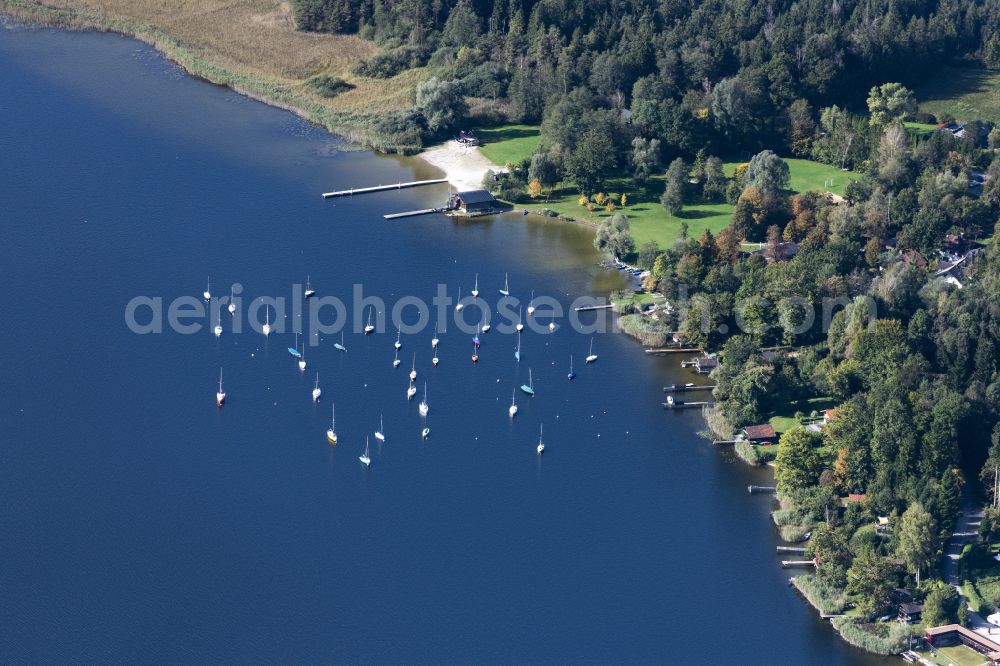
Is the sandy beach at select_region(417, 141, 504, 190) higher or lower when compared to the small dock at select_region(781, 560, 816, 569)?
higher

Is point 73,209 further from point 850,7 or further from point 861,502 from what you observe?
point 850,7

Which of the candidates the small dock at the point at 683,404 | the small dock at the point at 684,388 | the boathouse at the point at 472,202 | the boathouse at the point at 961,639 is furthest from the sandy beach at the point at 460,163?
A: the boathouse at the point at 961,639

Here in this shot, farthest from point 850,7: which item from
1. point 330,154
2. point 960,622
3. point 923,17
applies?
point 960,622

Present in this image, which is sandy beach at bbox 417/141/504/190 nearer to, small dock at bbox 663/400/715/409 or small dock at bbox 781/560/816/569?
small dock at bbox 663/400/715/409

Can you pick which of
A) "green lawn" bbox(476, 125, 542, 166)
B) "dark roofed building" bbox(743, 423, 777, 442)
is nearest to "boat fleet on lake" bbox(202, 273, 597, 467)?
"dark roofed building" bbox(743, 423, 777, 442)

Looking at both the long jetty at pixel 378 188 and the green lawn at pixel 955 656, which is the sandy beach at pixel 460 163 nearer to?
the long jetty at pixel 378 188

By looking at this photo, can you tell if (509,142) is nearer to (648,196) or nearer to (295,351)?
(648,196)
